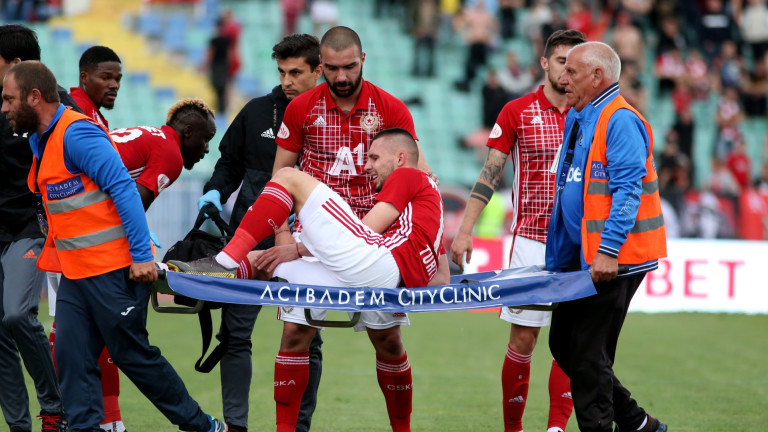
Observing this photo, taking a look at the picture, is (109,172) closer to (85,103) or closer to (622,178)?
(85,103)

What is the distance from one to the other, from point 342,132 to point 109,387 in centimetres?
217

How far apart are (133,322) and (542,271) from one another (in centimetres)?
234

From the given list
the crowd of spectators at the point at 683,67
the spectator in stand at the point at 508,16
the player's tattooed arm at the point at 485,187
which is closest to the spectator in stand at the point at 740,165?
the crowd of spectators at the point at 683,67

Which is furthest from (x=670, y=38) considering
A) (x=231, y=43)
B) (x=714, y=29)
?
(x=231, y=43)

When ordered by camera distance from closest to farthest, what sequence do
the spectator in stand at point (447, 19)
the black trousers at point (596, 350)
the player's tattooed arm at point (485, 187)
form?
1. the black trousers at point (596, 350)
2. the player's tattooed arm at point (485, 187)
3. the spectator in stand at point (447, 19)

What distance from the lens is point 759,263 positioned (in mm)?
13742

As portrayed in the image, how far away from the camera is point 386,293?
17.2 feet

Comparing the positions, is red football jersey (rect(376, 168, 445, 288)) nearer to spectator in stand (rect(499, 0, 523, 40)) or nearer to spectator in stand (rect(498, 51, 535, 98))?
spectator in stand (rect(498, 51, 535, 98))

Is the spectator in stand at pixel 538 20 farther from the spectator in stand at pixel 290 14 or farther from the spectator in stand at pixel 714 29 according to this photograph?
the spectator in stand at pixel 290 14

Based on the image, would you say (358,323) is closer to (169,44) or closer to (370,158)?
(370,158)

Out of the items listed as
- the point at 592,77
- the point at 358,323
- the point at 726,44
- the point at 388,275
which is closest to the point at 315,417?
the point at 358,323

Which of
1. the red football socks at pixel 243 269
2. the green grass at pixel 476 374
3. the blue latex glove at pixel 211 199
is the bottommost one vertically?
the green grass at pixel 476 374

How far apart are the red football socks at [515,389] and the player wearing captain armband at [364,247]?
2.49ft

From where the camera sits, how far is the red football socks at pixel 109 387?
6156mm
